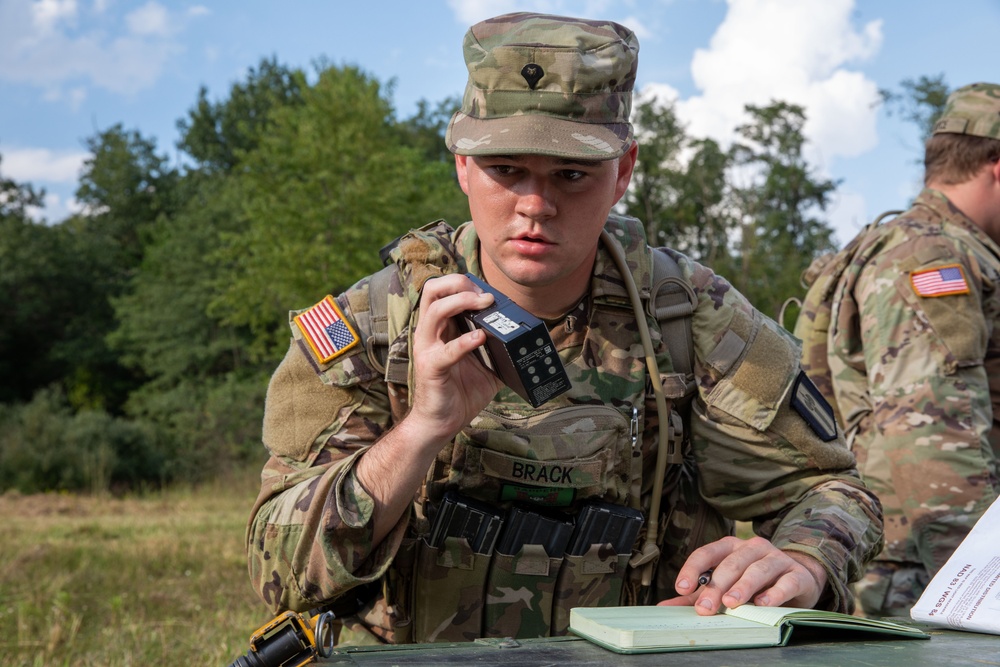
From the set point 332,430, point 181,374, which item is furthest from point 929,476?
point 181,374

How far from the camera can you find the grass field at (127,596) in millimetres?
4586

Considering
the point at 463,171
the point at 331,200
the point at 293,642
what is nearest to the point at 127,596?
the point at 463,171

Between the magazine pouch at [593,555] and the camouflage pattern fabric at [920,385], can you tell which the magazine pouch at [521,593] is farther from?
the camouflage pattern fabric at [920,385]

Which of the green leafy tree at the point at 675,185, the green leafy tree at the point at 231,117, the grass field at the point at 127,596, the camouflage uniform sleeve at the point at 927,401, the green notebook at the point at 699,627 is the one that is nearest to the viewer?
the green notebook at the point at 699,627

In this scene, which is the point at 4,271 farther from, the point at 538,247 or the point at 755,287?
the point at 538,247

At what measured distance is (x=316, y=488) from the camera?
2383mm

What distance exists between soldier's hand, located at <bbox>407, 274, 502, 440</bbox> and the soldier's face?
40 cm

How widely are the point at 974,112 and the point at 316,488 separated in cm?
326

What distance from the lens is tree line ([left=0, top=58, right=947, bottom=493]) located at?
91.2ft

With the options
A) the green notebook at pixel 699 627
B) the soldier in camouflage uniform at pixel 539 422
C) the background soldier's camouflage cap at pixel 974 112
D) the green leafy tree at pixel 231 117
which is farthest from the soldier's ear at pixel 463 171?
the green leafy tree at pixel 231 117

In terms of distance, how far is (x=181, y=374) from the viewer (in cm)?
3894

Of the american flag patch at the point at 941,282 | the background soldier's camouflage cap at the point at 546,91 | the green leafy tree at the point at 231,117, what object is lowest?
the american flag patch at the point at 941,282

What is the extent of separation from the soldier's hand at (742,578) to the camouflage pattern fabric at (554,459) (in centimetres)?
26

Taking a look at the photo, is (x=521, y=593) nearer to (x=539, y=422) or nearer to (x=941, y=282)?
(x=539, y=422)
